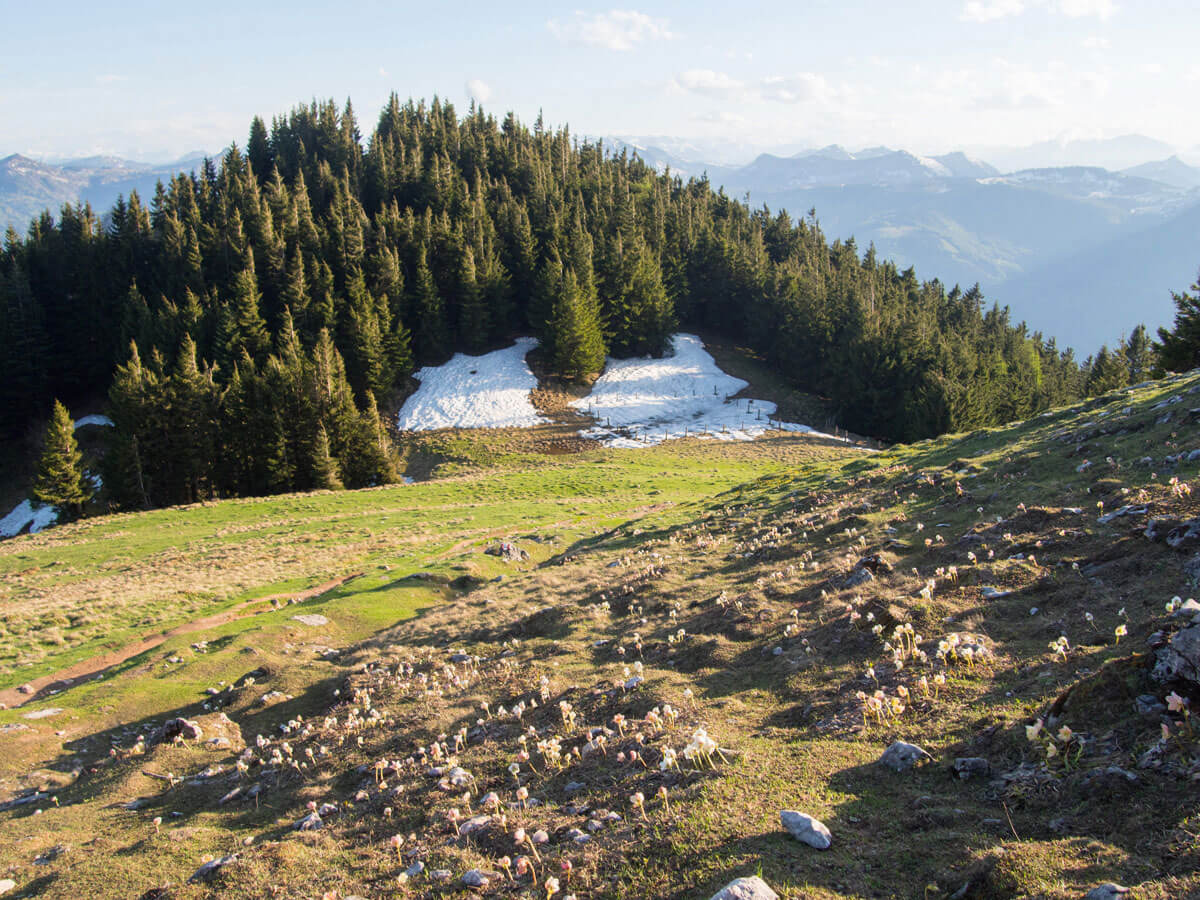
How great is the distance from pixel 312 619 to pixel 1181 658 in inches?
965

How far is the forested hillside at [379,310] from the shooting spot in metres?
60.2

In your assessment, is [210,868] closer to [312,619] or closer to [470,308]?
[312,619]

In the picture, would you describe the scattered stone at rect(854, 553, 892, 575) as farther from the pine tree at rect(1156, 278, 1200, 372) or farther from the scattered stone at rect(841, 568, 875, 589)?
the pine tree at rect(1156, 278, 1200, 372)

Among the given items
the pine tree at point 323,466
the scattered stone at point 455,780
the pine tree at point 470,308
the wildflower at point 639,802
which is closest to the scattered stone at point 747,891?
the wildflower at point 639,802

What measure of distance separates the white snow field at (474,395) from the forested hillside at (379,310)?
3652mm

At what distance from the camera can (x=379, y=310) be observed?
82625 millimetres

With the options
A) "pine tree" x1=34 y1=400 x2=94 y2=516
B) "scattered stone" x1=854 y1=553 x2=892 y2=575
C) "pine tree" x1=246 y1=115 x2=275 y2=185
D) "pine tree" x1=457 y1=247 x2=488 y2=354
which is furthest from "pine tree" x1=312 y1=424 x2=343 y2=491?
"pine tree" x1=246 y1=115 x2=275 y2=185

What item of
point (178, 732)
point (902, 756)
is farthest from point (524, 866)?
point (178, 732)

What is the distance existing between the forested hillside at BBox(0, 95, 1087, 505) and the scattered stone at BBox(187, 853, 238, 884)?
52.6 m

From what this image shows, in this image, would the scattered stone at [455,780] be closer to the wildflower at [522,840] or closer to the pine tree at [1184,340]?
the wildflower at [522,840]

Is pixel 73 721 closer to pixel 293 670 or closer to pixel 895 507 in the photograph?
pixel 293 670

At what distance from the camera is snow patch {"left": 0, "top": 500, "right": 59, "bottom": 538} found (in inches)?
2511

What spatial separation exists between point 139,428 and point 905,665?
215ft

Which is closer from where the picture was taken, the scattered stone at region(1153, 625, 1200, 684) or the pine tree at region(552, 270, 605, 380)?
the scattered stone at region(1153, 625, 1200, 684)
